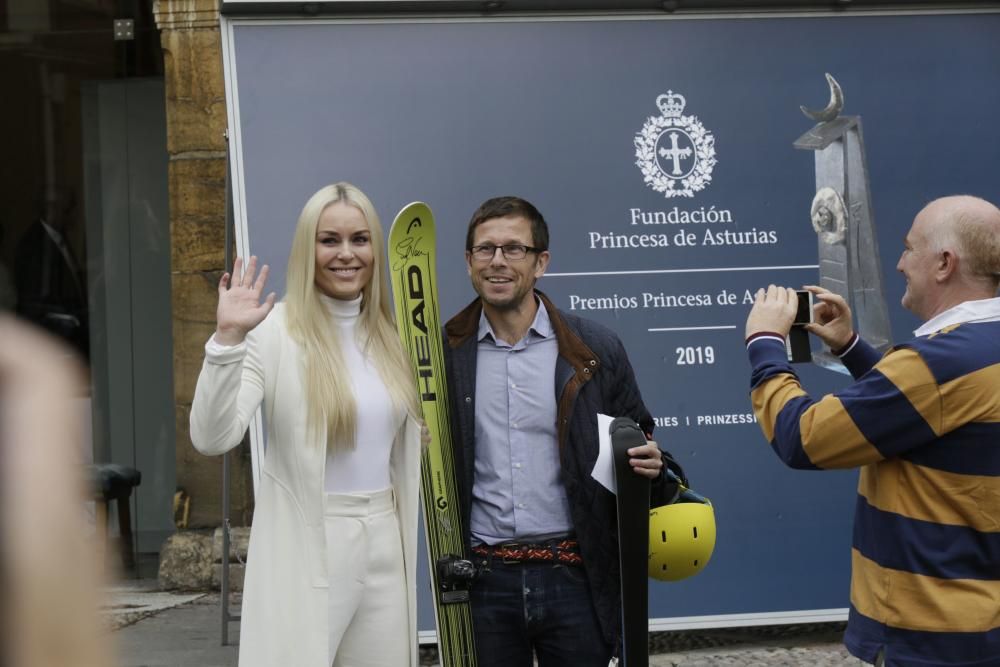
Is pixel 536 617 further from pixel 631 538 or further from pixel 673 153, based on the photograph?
pixel 673 153

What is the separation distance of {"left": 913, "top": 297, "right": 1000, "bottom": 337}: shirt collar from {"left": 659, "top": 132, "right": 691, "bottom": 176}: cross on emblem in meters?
2.61

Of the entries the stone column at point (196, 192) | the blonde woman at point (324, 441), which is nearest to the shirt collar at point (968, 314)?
the blonde woman at point (324, 441)

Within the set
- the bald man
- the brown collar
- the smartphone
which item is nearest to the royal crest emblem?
the brown collar

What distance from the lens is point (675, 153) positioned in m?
5.16

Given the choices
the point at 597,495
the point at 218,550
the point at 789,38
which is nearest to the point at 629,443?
the point at 597,495

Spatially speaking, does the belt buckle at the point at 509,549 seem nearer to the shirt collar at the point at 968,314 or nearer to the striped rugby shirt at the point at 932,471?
the striped rugby shirt at the point at 932,471

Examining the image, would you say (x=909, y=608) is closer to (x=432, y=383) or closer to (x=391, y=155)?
(x=432, y=383)

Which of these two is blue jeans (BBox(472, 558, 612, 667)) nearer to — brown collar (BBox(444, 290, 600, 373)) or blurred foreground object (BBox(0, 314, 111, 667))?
brown collar (BBox(444, 290, 600, 373))

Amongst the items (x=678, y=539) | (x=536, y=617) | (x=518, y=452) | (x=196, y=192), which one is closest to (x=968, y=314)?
(x=678, y=539)

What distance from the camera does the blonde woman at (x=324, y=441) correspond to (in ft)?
9.41

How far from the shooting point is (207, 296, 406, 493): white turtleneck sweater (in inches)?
116

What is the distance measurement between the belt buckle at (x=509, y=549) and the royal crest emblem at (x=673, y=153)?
2381 millimetres

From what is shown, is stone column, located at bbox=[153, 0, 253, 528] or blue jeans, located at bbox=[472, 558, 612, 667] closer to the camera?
blue jeans, located at bbox=[472, 558, 612, 667]
